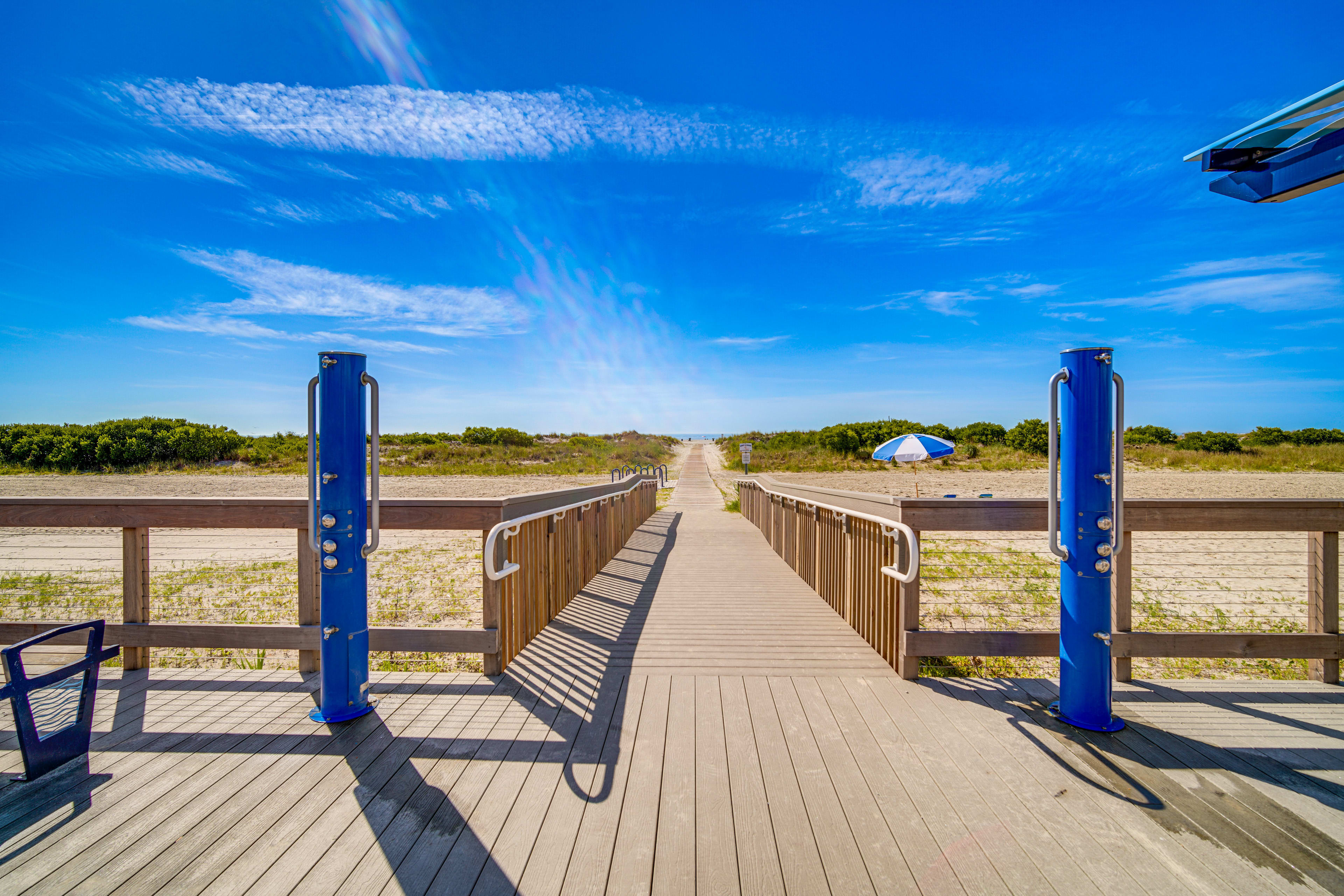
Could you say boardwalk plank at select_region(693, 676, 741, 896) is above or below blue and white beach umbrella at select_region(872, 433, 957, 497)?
below

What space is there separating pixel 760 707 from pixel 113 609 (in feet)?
24.4

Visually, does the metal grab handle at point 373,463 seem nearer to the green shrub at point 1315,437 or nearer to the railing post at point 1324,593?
the railing post at point 1324,593

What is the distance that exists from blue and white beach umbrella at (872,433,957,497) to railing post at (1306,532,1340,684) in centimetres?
933

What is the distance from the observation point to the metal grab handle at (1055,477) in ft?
8.26

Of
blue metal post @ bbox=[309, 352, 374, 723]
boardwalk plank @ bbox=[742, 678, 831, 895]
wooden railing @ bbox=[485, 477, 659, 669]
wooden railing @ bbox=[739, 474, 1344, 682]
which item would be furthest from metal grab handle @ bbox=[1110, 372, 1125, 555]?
blue metal post @ bbox=[309, 352, 374, 723]

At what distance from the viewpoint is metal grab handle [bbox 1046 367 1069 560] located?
2.52 meters

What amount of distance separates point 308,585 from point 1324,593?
19.5 ft

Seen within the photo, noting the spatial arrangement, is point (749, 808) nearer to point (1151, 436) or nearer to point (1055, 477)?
point (1055, 477)

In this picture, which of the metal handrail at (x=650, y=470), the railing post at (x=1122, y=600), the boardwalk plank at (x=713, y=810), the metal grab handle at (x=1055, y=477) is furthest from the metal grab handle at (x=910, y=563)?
the metal handrail at (x=650, y=470)

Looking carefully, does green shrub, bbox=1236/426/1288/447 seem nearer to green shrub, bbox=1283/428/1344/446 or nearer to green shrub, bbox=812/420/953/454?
green shrub, bbox=1283/428/1344/446

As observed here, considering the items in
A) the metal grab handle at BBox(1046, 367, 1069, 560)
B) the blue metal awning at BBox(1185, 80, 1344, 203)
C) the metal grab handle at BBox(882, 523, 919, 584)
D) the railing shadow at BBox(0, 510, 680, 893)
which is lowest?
the railing shadow at BBox(0, 510, 680, 893)

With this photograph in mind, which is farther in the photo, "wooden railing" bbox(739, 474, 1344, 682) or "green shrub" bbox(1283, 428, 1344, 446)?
"green shrub" bbox(1283, 428, 1344, 446)

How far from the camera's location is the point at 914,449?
1300 centimetres

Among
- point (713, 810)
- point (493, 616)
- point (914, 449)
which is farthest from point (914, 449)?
point (713, 810)
